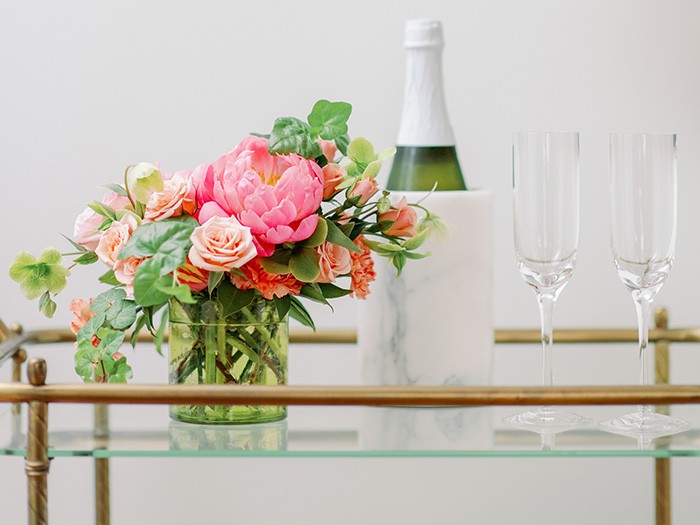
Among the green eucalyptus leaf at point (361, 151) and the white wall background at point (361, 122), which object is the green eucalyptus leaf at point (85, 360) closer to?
the green eucalyptus leaf at point (361, 151)

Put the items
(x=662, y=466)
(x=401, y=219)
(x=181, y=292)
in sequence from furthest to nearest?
(x=662, y=466), (x=401, y=219), (x=181, y=292)

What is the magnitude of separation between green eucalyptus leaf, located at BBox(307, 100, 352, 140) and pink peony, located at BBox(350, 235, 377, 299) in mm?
80

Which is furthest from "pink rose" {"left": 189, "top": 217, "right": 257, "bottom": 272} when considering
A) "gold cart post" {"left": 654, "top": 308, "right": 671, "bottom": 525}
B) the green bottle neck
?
"gold cart post" {"left": 654, "top": 308, "right": 671, "bottom": 525}

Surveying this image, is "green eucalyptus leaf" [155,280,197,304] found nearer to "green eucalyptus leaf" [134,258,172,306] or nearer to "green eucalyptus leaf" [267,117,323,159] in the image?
"green eucalyptus leaf" [134,258,172,306]

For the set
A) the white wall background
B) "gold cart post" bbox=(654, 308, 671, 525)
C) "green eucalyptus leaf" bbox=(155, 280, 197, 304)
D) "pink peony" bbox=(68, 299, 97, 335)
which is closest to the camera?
"green eucalyptus leaf" bbox=(155, 280, 197, 304)

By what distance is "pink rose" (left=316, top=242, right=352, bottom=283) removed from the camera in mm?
758

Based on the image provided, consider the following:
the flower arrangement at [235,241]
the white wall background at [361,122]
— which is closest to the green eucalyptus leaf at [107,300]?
the flower arrangement at [235,241]

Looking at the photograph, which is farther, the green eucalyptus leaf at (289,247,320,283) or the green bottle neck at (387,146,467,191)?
the green bottle neck at (387,146,467,191)

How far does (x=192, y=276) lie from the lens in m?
0.75

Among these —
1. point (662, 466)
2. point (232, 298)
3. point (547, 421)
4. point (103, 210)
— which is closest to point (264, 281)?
point (232, 298)

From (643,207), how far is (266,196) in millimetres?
291

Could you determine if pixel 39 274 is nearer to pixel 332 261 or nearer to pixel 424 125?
pixel 332 261

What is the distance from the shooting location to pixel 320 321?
1305mm

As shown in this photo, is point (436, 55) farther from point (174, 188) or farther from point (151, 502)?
point (151, 502)
